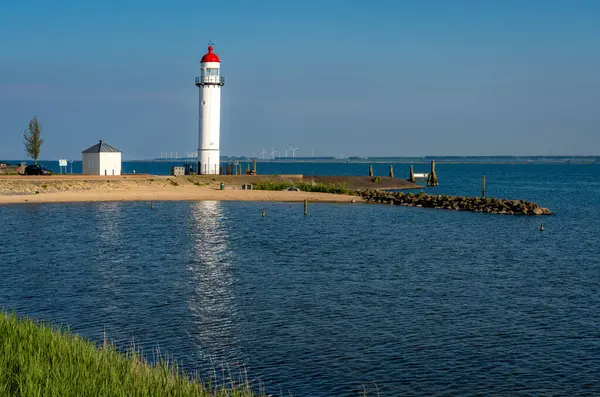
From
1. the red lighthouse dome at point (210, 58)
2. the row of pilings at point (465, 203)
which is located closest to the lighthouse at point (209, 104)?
the red lighthouse dome at point (210, 58)

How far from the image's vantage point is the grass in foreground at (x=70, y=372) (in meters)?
13.5

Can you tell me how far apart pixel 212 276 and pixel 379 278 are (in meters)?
7.84

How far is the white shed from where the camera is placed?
86.6 meters

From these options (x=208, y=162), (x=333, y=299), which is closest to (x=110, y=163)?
(x=208, y=162)

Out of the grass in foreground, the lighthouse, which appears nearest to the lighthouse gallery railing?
the lighthouse

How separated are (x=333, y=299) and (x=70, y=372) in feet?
50.1

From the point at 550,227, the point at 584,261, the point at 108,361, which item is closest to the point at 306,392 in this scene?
the point at 108,361

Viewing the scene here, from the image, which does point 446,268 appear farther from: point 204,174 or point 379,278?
point 204,174

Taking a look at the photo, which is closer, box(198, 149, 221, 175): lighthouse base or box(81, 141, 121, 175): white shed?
box(81, 141, 121, 175): white shed

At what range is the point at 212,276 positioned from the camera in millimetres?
34250

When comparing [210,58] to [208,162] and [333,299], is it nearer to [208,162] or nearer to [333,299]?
[208,162]

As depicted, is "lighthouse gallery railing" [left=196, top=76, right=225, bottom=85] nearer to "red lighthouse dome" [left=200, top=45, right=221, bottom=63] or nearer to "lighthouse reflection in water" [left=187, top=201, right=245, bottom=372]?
"red lighthouse dome" [left=200, top=45, right=221, bottom=63]

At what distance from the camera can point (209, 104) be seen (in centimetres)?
8750

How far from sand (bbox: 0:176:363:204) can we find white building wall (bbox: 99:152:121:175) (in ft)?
12.9
